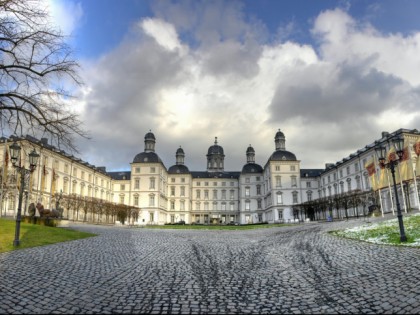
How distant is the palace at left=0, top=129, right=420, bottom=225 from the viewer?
5334 cm

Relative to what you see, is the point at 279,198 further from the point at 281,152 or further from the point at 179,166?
the point at 179,166

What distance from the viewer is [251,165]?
94.5 meters

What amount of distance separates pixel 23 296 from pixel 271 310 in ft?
17.6

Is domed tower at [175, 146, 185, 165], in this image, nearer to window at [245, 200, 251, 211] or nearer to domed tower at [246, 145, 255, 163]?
domed tower at [246, 145, 255, 163]

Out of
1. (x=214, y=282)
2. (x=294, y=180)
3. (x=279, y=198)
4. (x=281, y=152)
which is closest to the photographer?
(x=214, y=282)

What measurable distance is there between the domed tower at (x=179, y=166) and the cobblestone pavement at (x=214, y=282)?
3091 inches

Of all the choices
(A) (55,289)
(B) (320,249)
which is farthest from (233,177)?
(A) (55,289)

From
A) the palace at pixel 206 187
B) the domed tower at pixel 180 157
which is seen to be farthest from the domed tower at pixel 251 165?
the domed tower at pixel 180 157

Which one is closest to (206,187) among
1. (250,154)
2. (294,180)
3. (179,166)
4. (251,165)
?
(179,166)

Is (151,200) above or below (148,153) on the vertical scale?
below

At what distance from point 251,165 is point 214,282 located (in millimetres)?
85949

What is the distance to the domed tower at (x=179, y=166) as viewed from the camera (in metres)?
92.8

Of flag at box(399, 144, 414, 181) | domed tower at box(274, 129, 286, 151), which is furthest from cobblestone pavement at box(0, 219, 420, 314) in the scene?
domed tower at box(274, 129, 286, 151)

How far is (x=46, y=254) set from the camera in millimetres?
13352
